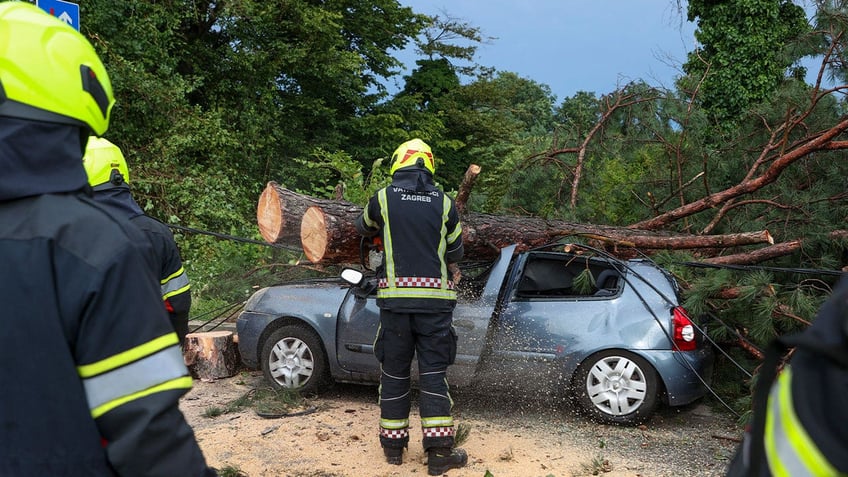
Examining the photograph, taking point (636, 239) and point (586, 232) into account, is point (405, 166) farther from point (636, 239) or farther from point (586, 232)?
point (636, 239)

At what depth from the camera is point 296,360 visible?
5832mm

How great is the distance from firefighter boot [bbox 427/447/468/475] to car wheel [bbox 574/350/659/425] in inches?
53.4

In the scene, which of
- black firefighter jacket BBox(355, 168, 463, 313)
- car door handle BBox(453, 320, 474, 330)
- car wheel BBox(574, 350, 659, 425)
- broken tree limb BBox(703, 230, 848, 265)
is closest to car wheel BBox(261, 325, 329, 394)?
car door handle BBox(453, 320, 474, 330)

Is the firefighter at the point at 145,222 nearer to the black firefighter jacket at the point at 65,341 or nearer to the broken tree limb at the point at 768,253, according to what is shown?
the black firefighter jacket at the point at 65,341

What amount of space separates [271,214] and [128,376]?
165 inches

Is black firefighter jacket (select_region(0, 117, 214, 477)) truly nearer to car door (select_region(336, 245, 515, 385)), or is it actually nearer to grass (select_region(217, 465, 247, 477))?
grass (select_region(217, 465, 247, 477))

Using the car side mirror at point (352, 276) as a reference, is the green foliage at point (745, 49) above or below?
above

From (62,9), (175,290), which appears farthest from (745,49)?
(175,290)

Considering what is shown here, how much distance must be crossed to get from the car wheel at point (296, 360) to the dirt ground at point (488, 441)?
0.19 meters

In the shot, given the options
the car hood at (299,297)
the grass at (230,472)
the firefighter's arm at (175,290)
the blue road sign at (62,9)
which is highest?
the blue road sign at (62,9)

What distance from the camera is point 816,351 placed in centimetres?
92

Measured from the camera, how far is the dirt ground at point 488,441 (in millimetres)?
4398

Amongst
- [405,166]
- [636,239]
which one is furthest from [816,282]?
[405,166]

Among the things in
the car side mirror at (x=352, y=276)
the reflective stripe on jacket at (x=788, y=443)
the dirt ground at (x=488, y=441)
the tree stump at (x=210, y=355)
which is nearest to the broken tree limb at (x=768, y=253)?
the dirt ground at (x=488, y=441)
